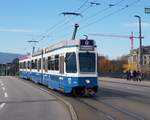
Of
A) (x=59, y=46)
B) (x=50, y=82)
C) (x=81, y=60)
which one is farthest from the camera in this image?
(x=50, y=82)

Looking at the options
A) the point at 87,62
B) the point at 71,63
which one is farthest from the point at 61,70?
the point at 87,62

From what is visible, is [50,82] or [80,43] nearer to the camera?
[80,43]

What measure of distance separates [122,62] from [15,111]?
161 m

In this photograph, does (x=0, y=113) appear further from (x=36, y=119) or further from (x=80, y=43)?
(x=80, y=43)

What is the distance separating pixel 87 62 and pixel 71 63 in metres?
0.95

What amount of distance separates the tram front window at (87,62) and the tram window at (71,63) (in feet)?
1.22

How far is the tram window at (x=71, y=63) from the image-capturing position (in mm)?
27969

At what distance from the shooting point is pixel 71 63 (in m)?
28.2

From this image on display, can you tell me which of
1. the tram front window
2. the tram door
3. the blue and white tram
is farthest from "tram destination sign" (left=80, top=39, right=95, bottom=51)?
the tram door

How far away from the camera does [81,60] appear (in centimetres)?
2792

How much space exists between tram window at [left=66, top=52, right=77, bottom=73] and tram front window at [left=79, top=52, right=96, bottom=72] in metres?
0.37

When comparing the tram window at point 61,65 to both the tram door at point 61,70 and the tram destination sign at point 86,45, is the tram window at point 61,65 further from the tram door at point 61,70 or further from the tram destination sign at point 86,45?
the tram destination sign at point 86,45

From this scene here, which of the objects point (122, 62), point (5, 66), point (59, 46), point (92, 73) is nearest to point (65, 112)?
point (92, 73)

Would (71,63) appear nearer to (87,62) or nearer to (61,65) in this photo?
(87,62)
